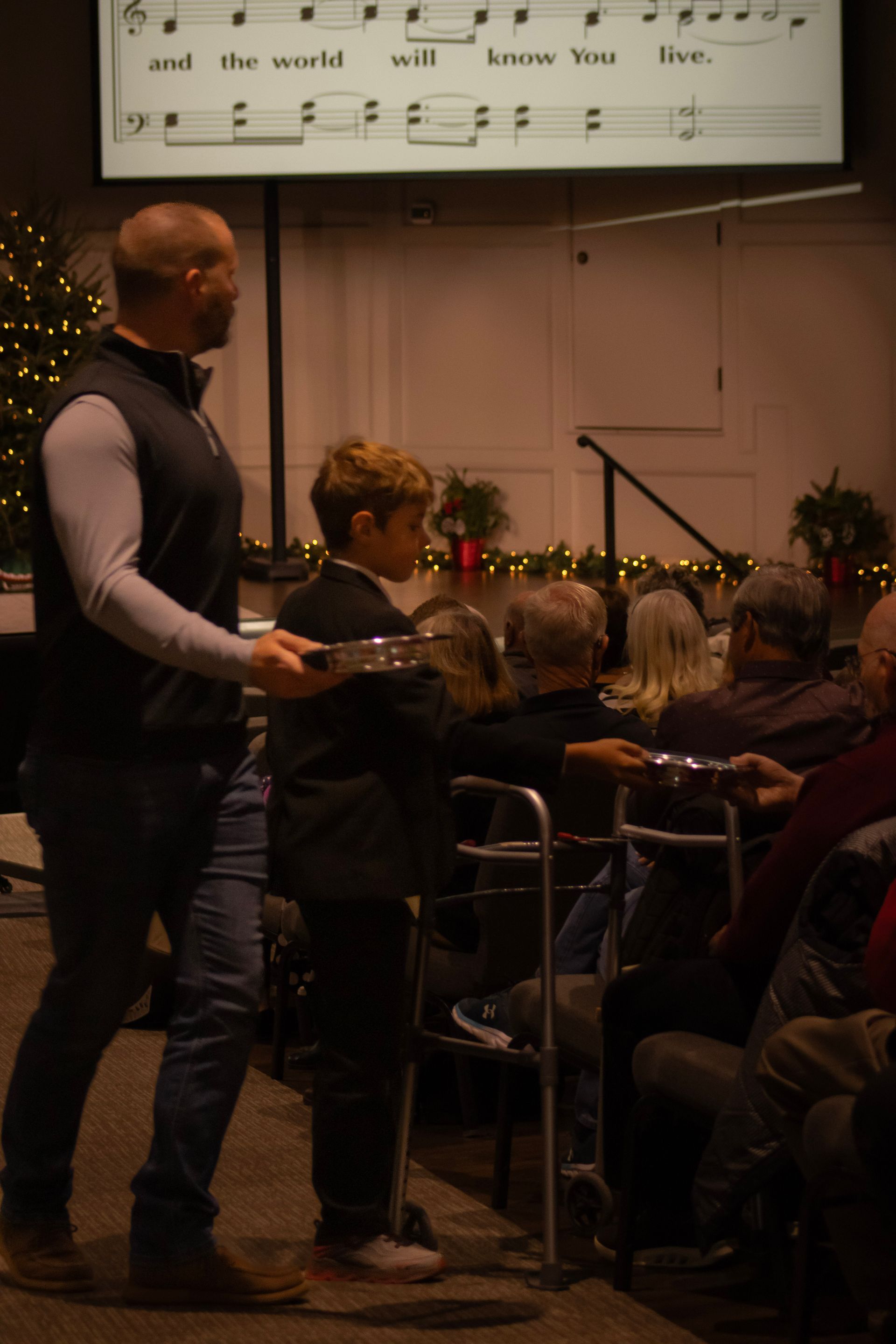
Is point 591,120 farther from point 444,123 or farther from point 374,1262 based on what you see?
point 374,1262

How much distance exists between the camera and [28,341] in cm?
912

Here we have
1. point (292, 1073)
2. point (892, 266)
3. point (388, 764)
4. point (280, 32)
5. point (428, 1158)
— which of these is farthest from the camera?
point (892, 266)

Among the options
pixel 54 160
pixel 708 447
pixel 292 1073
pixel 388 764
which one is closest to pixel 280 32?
pixel 54 160

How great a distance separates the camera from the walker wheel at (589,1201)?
2.67 m

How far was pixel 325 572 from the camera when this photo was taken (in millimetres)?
2533

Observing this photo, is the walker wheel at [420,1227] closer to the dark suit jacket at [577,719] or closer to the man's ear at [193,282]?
the dark suit jacket at [577,719]

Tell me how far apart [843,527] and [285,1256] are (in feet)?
26.0

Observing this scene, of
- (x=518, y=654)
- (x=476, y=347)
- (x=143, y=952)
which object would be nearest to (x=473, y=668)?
(x=518, y=654)

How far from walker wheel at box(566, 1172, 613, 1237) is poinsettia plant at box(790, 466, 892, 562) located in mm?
7572

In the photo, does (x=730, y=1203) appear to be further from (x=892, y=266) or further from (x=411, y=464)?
(x=892, y=266)

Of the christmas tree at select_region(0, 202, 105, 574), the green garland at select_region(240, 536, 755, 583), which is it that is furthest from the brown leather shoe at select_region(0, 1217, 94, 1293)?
the green garland at select_region(240, 536, 755, 583)

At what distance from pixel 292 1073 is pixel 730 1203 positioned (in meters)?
1.71

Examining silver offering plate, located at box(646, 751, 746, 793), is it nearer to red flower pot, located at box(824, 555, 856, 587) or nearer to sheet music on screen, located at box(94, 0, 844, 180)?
sheet music on screen, located at box(94, 0, 844, 180)

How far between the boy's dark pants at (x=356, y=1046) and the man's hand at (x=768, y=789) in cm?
58
